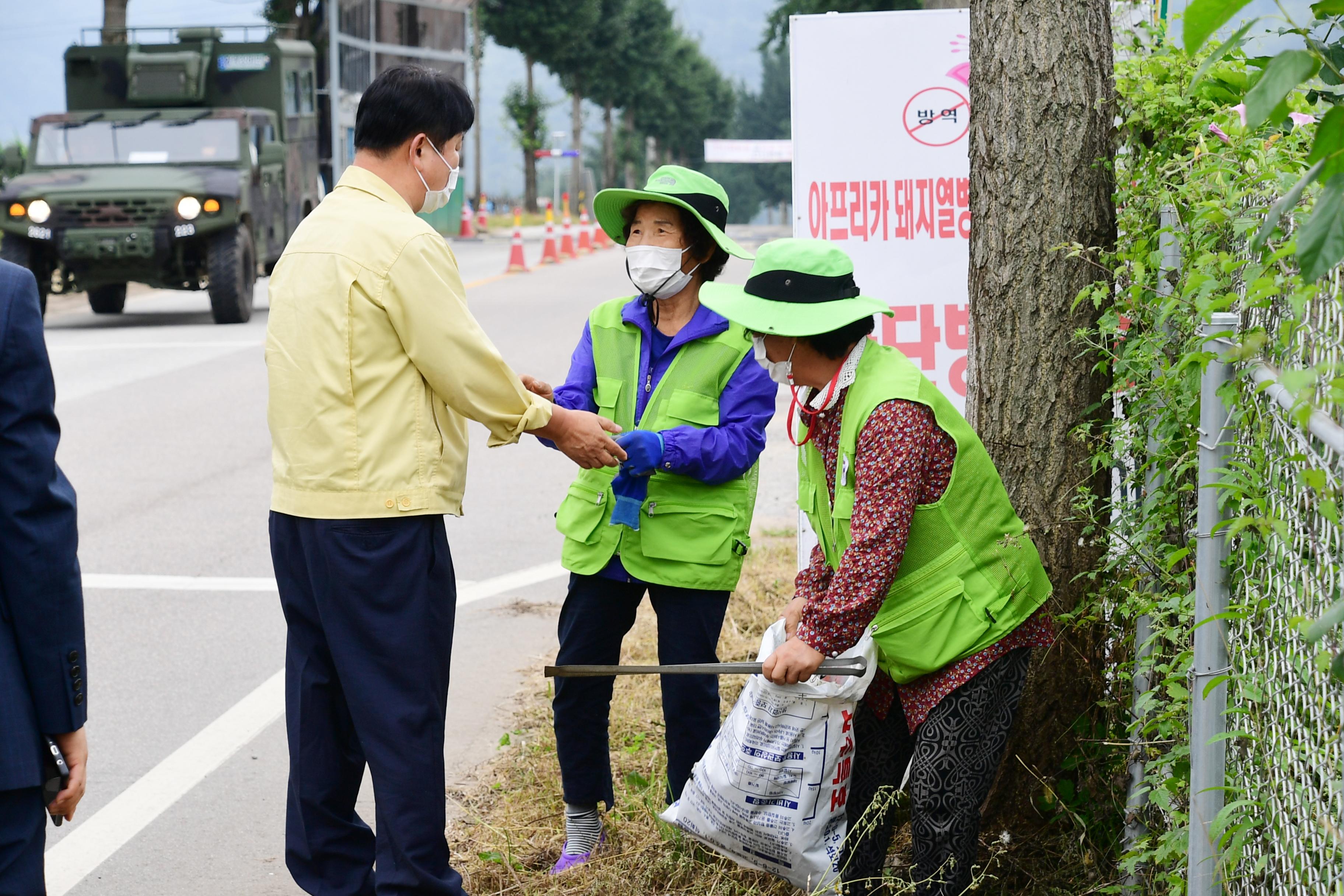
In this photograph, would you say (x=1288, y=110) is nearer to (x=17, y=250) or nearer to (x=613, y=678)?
(x=613, y=678)

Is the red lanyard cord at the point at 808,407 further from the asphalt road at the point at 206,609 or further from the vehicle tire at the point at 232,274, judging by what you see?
the vehicle tire at the point at 232,274

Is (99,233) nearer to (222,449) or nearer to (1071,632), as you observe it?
(222,449)

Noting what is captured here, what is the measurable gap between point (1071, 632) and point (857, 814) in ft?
2.26

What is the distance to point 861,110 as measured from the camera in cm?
498

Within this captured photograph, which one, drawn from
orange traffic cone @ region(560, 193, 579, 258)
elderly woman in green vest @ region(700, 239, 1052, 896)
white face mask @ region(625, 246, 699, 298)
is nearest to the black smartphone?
elderly woman in green vest @ region(700, 239, 1052, 896)

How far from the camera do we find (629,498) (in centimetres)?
348

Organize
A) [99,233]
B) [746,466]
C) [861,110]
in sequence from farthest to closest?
1. [99,233]
2. [861,110]
3. [746,466]

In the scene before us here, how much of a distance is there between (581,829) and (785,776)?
2.89ft

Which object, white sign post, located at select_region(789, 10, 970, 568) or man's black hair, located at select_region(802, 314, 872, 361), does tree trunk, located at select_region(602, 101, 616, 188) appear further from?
man's black hair, located at select_region(802, 314, 872, 361)

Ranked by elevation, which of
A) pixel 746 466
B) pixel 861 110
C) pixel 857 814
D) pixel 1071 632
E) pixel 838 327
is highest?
pixel 861 110

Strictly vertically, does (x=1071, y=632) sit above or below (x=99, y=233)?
below

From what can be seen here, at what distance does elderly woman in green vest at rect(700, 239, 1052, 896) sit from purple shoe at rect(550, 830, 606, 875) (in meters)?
0.94

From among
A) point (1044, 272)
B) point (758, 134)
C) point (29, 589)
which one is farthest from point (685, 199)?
point (758, 134)

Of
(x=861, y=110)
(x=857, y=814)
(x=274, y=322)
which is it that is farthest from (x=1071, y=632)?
(x=861, y=110)
